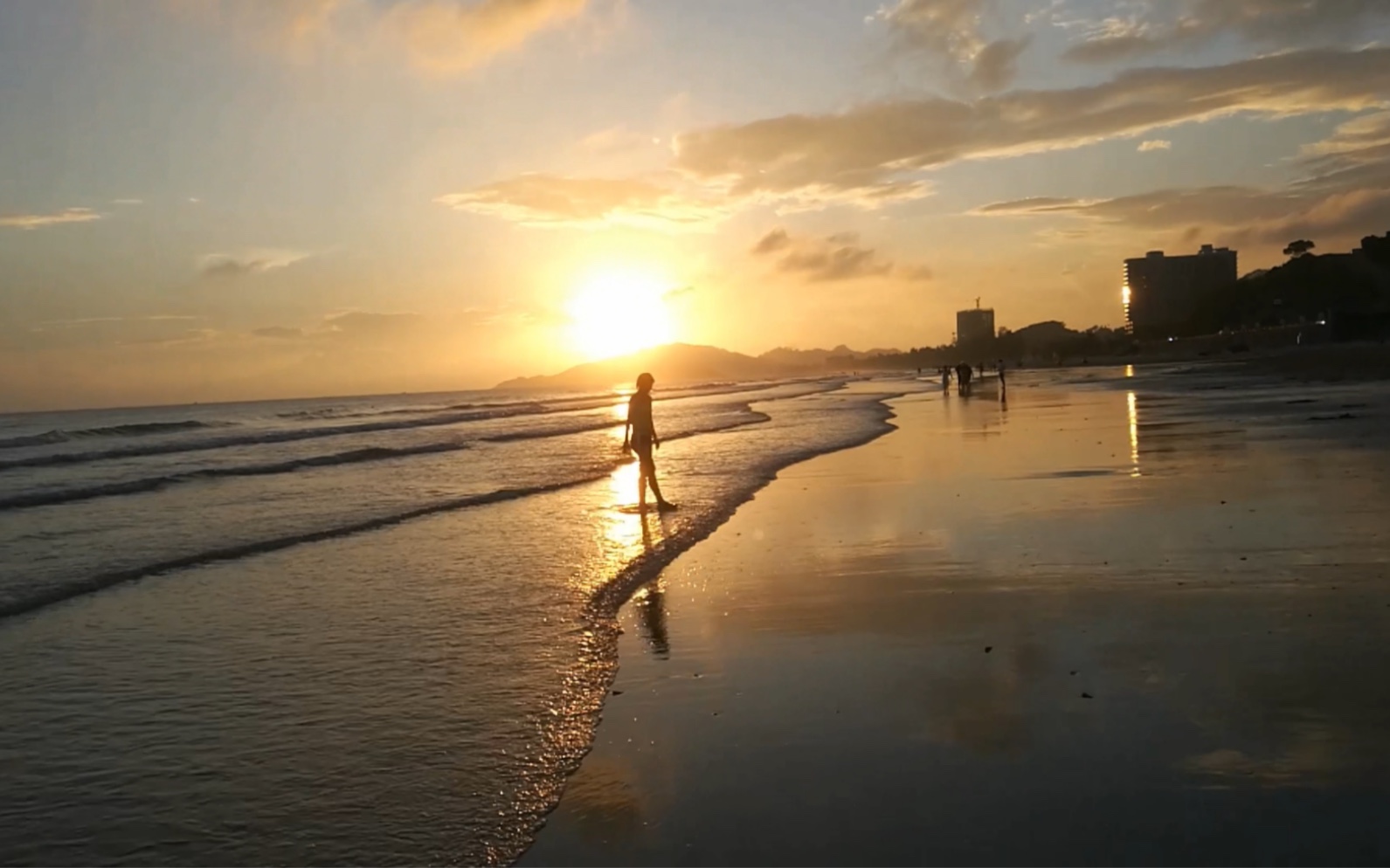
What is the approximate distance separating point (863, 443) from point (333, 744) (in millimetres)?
22658

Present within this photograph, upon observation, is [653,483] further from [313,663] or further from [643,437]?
[313,663]

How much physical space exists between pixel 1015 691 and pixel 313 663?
543 centimetres

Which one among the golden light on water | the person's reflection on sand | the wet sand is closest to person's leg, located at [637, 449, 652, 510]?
the wet sand

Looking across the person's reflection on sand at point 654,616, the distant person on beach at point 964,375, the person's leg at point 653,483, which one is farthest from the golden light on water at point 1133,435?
the distant person on beach at point 964,375

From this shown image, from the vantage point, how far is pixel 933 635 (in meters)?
7.88

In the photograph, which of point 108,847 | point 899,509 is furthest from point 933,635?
point 899,509

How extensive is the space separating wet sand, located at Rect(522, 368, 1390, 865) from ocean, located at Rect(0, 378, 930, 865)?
0.65 m

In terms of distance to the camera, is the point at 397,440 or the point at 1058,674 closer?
the point at 1058,674

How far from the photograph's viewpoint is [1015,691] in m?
6.39

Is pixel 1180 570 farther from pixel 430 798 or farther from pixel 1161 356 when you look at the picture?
Result: pixel 1161 356

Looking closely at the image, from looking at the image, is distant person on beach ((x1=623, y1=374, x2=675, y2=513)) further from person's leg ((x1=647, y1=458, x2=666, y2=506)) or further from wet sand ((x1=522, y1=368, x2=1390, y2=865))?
wet sand ((x1=522, y1=368, x2=1390, y2=865))

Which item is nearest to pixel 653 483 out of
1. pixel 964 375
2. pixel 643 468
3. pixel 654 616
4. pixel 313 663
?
pixel 643 468

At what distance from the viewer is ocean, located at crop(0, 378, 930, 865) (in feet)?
16.8

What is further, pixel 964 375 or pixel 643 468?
pixel 964 375
